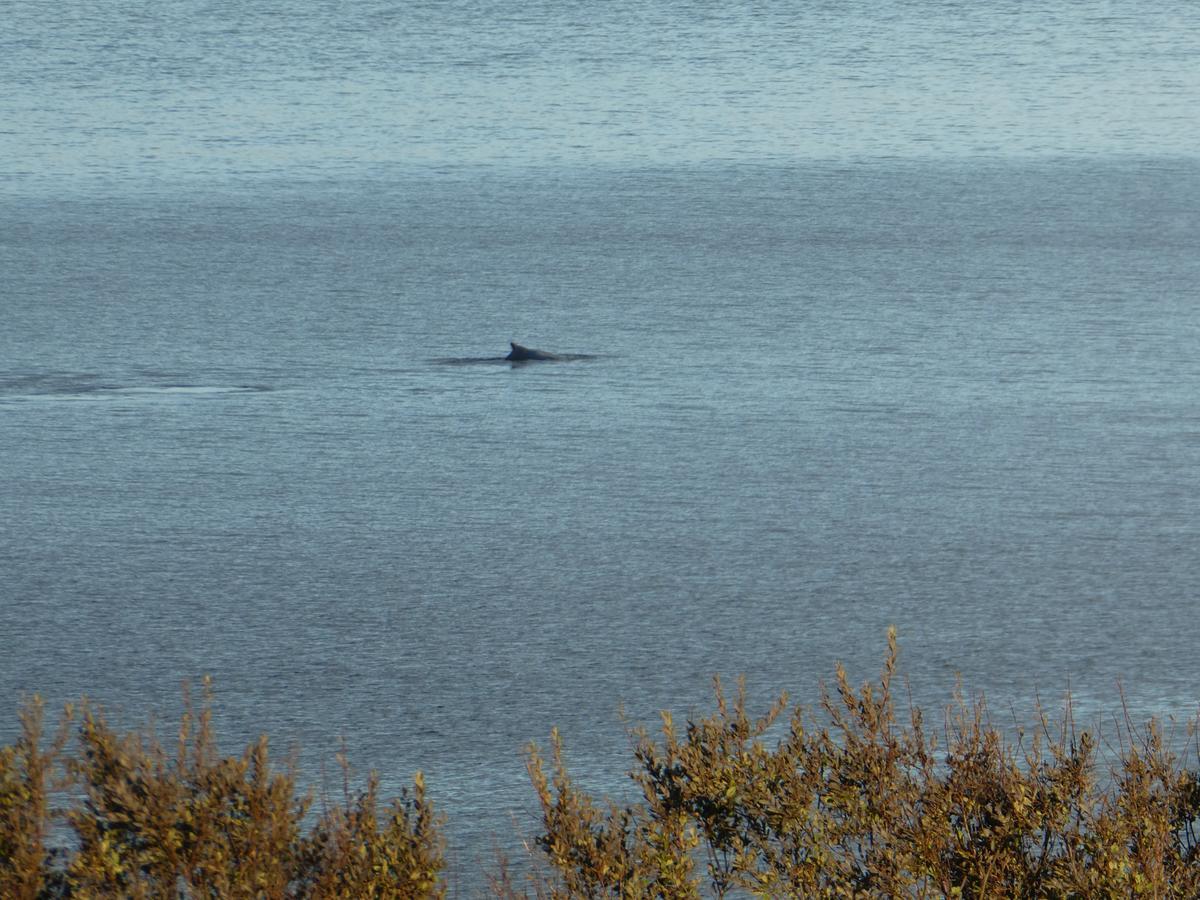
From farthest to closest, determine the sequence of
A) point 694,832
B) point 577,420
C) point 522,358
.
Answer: point 522,358 < point 577,420 < point 694,832

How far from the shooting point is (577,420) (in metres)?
10.2

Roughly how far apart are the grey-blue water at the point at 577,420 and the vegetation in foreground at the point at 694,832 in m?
1.20

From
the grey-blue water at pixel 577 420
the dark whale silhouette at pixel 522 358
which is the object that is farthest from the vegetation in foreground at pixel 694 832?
the dark whale silhouette at pixel 522 358

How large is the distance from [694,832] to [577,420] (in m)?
6.32

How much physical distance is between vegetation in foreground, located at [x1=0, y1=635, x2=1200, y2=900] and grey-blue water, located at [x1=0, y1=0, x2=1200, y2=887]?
1.20m

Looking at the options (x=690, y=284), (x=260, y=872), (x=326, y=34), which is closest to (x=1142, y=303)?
(x=690, y=284)

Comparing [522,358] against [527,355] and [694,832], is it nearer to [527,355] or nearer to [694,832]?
[527,355]

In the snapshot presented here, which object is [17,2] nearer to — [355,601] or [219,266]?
[219,266]

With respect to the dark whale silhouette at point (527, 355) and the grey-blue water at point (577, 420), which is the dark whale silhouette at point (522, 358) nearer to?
the dark whale silhouette at point (527, 355)

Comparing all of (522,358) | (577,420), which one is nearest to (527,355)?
(522,358)

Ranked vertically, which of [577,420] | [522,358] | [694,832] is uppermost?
[522,358]

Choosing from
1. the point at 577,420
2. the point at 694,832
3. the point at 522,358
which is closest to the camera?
the point at 694,832

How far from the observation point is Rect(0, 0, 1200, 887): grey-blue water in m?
6.63

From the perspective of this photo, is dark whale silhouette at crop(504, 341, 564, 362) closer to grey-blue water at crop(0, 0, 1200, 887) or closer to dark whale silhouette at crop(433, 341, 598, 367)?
dark whale silhouette at crop(433, 341, 598, 367)
